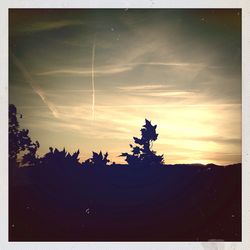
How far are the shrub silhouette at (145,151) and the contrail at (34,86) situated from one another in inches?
11.7

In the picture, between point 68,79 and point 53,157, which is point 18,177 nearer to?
point 53,157

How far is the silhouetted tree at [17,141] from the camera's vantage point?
1768mm

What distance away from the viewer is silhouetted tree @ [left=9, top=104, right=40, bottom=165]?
69.6 inches

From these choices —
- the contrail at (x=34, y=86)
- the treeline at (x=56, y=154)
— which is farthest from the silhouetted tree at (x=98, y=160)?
the contrail at (x=34, y=86)

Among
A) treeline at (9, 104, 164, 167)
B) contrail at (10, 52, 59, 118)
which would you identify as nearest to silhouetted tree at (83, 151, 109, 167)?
treeline at (9, 104, 164, 167)

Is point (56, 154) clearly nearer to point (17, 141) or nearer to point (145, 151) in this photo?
point (17, 141)

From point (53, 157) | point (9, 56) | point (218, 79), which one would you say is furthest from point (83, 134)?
point (218, 79)

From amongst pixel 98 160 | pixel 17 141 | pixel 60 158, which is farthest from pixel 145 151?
pixel 17 141

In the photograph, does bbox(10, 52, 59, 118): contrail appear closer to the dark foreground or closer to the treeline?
the treeline

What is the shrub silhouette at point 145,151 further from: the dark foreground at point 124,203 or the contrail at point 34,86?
the contrail at point 34,86

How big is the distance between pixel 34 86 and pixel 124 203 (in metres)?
0.54

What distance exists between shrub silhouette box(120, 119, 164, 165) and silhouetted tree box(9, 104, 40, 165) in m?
0.33

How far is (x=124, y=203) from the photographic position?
5.87 feet

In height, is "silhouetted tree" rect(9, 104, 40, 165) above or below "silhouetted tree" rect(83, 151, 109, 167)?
above
